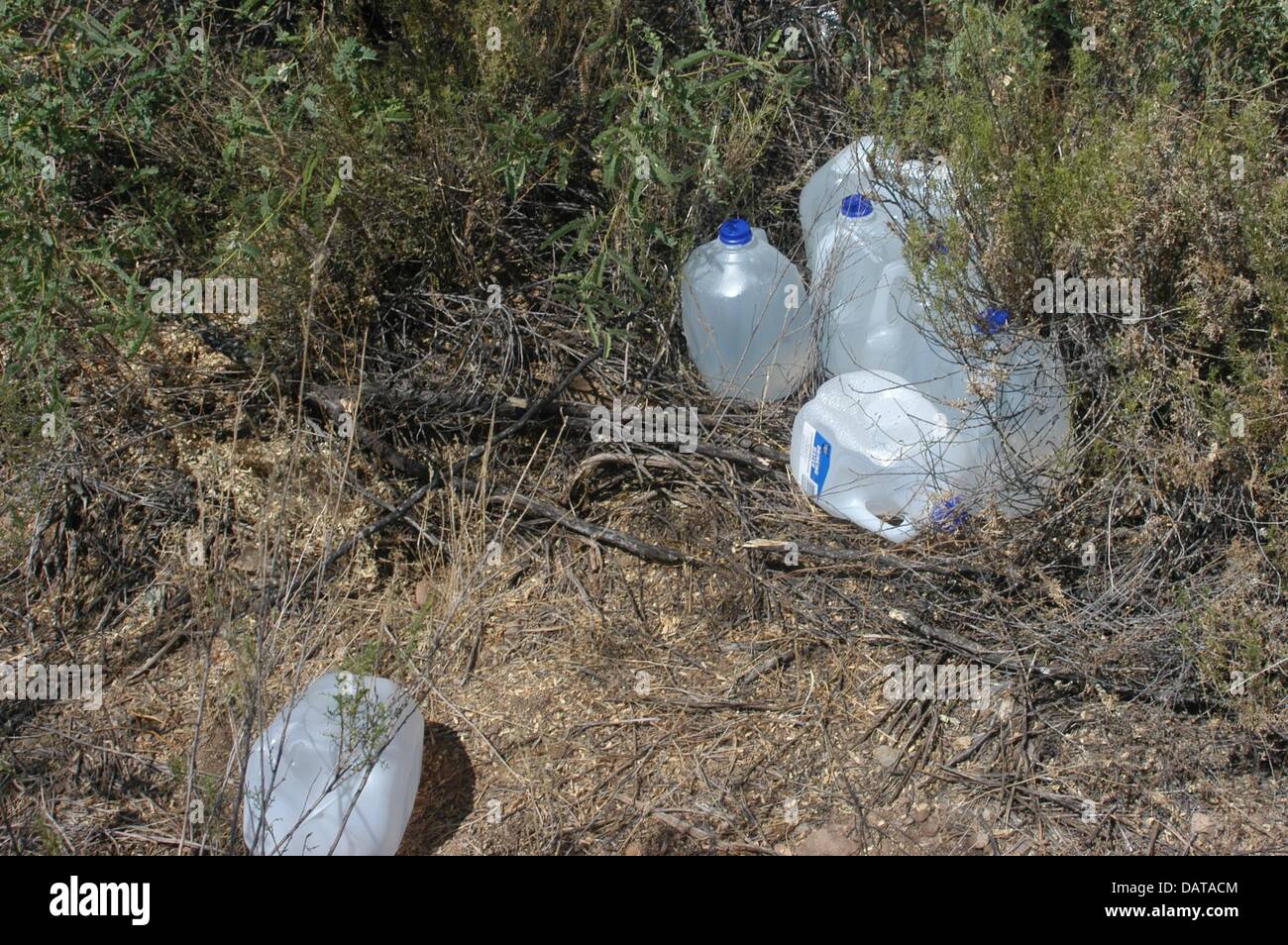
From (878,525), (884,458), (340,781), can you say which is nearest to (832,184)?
(884,458)

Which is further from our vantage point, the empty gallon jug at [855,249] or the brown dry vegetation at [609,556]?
the empty gallon jug at [855,249]

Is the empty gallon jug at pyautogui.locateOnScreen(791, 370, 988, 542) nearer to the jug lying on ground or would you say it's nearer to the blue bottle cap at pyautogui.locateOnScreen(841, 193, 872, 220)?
the jug lying on ground

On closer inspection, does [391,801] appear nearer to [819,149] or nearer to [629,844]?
[629,844]

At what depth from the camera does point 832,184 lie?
3.38m

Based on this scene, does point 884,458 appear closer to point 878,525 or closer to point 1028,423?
point 878,525

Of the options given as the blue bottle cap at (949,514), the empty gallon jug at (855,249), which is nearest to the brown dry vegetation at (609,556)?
the blue bottle cap at (949,514)

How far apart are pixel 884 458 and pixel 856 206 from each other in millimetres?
706

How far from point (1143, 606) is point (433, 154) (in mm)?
2069

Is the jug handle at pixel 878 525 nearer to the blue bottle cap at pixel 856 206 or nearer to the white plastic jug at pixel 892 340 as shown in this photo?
the white plastic jug at pixel 892 340

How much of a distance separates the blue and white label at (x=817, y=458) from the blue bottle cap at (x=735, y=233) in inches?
23.6

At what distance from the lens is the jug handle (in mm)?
2688

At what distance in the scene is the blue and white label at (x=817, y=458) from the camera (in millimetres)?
2770

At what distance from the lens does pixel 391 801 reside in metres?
2.23

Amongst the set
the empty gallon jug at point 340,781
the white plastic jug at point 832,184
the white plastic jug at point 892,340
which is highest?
the white plastic jug at point 832,184
